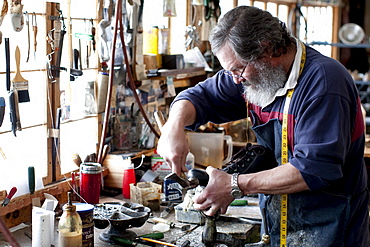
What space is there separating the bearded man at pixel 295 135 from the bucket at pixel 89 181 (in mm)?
727

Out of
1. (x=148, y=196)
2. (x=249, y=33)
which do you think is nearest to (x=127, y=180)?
(x=148, y=196)

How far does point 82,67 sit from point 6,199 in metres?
1.01

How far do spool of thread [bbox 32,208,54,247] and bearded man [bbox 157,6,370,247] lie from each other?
609 millimetres

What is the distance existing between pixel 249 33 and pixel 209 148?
2181mm

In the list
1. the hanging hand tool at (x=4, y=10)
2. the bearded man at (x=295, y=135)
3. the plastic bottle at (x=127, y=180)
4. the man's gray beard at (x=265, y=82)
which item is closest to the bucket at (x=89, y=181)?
the plastic bottle at (x=127, y=180)

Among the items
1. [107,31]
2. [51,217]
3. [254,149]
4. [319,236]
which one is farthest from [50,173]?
[319,236]

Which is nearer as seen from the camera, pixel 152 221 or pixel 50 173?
pixel 152 221

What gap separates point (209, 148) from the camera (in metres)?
4.05

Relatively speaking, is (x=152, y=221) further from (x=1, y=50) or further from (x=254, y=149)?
(x=1, y=50)

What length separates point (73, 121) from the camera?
10.5 ft

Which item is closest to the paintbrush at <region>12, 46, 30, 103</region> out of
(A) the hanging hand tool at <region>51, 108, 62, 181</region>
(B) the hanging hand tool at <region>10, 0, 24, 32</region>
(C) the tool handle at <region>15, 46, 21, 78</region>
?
(C) the tool handle at <region>15, 46, 21, 78</region>

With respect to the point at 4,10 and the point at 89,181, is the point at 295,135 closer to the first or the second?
the point at 89,181

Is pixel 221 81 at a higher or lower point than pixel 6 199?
higher

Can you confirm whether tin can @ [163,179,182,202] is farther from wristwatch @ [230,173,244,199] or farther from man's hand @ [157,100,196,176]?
wristwatch @ [230,173,244,199]
